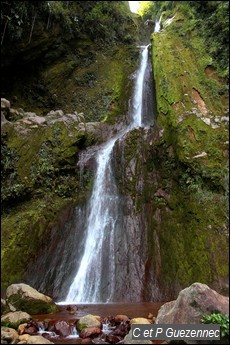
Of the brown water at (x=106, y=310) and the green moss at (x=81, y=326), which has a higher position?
the green moss at (x=81, y=326)

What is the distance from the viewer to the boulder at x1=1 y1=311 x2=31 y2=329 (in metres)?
6.49

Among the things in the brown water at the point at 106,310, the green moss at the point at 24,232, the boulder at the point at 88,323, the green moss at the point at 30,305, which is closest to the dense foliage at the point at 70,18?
the green moss at the point at 24,232

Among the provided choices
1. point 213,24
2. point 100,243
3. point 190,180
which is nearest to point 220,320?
point 100,243

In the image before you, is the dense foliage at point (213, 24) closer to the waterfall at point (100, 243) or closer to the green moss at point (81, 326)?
the waterfall at point (100, 243)

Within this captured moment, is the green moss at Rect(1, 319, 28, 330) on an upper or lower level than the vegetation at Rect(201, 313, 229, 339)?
lower

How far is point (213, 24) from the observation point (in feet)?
52.4

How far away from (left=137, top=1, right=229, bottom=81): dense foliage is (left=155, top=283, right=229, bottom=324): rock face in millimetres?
11074

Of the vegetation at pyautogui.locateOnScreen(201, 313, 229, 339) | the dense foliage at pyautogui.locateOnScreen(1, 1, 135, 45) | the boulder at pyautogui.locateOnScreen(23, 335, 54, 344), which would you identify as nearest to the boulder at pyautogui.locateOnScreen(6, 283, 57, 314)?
the boulder at pyautogui.locateOnScreen(23, 335, 54, 344)

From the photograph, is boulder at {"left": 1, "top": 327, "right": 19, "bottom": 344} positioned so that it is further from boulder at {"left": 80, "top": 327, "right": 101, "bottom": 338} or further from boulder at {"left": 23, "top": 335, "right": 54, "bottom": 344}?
boulder at {"left": 80, "top": 327, "right": 101, "bottom": 338}

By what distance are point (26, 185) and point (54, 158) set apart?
165 centimetres

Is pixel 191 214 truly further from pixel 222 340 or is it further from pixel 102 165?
pixel 222 340

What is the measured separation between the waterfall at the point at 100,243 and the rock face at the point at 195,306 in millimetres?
4221

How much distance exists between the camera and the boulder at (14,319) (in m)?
6.49

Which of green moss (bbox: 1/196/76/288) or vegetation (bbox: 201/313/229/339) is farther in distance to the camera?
green moss (bbox: 1/196/76/288)
